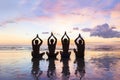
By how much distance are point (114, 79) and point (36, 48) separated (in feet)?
53.9

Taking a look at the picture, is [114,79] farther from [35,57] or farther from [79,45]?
[35,57]

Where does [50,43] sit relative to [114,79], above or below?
above

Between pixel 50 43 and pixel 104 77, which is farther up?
pixel 50 43

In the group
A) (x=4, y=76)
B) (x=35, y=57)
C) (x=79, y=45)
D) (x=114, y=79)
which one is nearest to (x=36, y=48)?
(x=35, y=57)

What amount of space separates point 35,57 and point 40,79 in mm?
16172

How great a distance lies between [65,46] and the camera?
3175 cm

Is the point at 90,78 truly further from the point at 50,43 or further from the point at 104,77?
the point at 50,43

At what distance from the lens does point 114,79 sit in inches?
653

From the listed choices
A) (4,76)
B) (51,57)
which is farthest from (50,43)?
(4,76)

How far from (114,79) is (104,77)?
867 mm

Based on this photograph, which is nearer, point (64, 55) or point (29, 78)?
point (29, 78)

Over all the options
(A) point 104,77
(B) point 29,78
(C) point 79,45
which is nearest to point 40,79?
(B) point 29,78

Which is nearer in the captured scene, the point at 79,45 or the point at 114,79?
the point at 114,79

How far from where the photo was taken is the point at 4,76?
57.7ft
